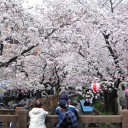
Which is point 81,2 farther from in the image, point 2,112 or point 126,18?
point 2,112

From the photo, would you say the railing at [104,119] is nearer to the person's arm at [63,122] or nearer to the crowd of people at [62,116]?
the crowd of people at [62,116]

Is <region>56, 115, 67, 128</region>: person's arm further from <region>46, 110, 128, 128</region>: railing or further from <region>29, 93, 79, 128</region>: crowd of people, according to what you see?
<region>46, 110, 128, 128</region>: railing

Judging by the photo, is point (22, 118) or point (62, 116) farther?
point (22, 118)

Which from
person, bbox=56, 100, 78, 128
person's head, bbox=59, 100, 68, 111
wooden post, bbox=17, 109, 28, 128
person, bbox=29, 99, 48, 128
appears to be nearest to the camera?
person, bbox=56, 100, 78, 128

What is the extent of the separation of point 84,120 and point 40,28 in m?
5.75

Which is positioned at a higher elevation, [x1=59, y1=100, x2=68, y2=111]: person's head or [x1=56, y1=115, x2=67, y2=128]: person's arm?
[x1=59, y1=100, x2=68, y2=111]: person's head

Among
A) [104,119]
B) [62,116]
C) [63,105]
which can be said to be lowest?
[104,119]

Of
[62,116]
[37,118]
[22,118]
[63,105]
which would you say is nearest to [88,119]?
[62,116]

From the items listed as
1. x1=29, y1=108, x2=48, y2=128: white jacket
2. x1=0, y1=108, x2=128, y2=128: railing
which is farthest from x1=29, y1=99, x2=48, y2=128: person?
x1=0, y1=108, x2=128, y2=128: railing

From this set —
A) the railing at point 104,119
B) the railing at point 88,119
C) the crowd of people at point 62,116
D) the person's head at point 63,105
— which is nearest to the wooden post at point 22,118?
the railing at point 88,119

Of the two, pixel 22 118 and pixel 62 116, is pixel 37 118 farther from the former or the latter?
pixel 22 118

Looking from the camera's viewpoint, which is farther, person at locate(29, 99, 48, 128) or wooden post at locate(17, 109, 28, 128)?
wooden post at locate(17, 109, 28, 128)

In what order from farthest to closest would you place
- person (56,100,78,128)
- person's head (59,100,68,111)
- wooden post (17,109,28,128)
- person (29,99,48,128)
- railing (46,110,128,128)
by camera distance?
wooden post (17,109,28,128) → railing (46,110,128,128) → person (29,99,48,128) → person's head (59,100,68,111) → person (56,100,78,128)

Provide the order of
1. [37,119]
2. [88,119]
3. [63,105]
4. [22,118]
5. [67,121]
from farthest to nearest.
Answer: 1. [22,118]
2. [88,119]
3. [37,119]
4. [63,105]
5. [67,121]
